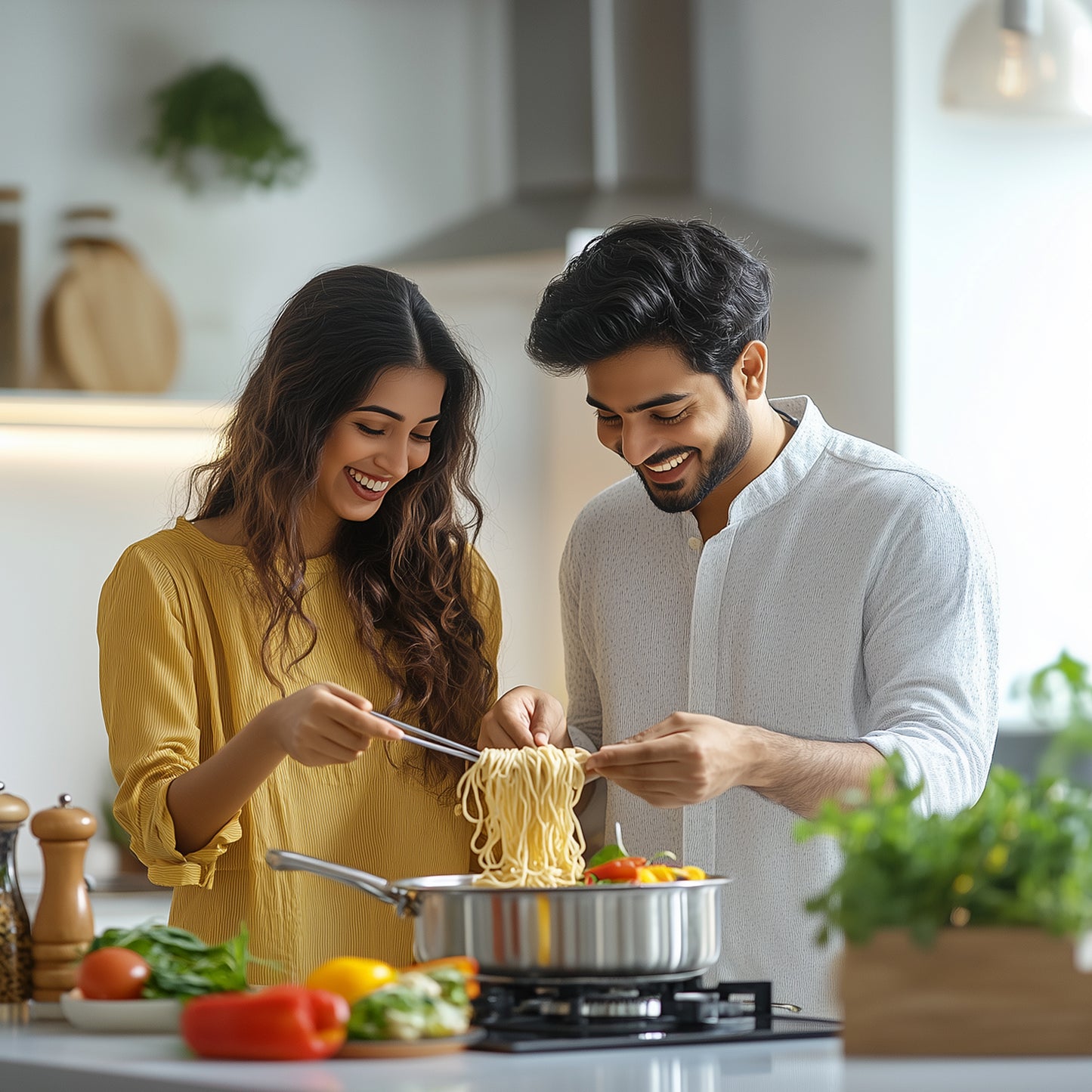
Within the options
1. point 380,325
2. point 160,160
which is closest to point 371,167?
point 160,160

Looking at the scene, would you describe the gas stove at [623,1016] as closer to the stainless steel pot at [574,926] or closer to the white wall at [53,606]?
the stainless steel pot at [574,926]

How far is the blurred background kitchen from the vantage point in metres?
4.23

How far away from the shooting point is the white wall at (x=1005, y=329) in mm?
4281

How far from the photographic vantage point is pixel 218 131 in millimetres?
4367

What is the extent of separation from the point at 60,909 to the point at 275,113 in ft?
10.1

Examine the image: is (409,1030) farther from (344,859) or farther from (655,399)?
(655,399)

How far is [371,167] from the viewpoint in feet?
15.3

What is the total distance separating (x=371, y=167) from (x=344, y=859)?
2.81 metres

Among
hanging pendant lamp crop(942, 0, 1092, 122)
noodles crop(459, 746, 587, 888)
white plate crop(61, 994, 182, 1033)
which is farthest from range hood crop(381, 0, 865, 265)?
white plate crop(61, 994, 182, 1033)

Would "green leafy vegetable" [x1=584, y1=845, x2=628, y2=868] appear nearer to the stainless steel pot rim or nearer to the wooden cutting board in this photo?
the stainless steel pot rim

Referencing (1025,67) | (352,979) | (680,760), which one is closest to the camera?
(352,979)

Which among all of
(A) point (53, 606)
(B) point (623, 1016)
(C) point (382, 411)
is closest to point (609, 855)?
(B) point (623, 1016)

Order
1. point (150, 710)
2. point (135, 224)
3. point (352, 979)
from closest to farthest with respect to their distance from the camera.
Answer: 1. point (352, 979)
2. point (150, 710)
3. point (135, 224)

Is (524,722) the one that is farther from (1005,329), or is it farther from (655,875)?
(1005,329)
